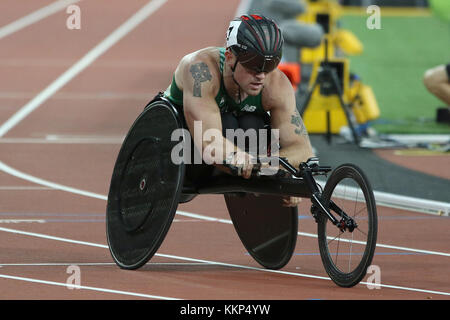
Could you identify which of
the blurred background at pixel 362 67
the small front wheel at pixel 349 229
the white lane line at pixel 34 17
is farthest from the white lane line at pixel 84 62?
the small front wheel at pixel 349 229

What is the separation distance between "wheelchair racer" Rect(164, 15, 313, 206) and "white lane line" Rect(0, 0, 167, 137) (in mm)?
8346

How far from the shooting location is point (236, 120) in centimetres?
791

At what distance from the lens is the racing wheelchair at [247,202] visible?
23.7 feet

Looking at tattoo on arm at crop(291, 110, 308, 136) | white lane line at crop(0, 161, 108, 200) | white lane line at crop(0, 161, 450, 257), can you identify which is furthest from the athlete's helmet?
white lane line at crop(0, 161, 108, 200)

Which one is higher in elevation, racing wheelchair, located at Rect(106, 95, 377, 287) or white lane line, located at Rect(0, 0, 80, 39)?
white lane line, located at Rect(0, 0, 80, 39)

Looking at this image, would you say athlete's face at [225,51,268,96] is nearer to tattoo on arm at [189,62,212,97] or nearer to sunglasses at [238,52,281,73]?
sunglasses at [238,52,281,73]

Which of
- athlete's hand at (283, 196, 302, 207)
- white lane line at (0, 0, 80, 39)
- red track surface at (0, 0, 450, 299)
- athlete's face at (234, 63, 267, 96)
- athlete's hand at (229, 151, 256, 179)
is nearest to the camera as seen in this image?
red track surface at (0, 0, 450, 299)

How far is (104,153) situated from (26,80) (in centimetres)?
730

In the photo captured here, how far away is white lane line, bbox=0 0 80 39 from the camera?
94.1ft

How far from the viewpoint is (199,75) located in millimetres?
7730

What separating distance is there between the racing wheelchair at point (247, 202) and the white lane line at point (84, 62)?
775 cm
